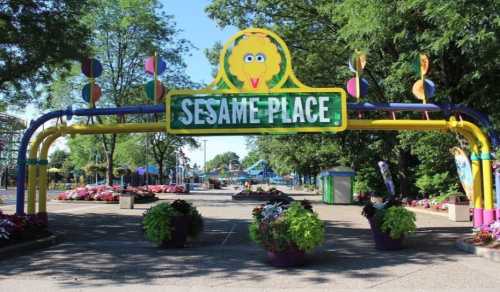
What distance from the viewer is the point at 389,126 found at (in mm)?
13289

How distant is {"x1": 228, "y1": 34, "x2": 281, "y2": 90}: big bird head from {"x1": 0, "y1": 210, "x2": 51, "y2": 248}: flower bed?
19.7 ft

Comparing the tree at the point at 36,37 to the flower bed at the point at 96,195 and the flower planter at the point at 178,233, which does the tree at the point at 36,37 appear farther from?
the flower bed at the point at 96,195

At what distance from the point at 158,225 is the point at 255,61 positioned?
4.32m

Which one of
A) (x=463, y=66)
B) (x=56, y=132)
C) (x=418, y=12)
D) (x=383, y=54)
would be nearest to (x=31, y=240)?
(x=56, y=132)

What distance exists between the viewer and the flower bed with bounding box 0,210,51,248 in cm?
1200

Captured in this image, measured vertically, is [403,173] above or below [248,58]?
below

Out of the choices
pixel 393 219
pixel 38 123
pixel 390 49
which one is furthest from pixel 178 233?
pixel 390 49

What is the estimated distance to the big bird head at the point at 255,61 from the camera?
1294 centimetres

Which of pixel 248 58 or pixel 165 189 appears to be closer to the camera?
pixel 248 58

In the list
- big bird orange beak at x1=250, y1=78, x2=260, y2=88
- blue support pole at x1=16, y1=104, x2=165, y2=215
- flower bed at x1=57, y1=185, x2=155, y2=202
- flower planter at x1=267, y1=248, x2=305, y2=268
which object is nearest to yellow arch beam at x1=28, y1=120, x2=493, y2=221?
blue support pole at x1=16, y1=104, x2=165, y2=215

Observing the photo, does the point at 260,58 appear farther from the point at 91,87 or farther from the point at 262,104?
the point at 91,87

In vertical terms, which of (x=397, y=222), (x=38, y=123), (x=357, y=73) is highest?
(x=357, y=73)

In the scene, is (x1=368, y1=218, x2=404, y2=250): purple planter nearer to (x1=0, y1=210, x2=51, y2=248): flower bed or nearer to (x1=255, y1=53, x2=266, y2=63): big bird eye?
(x1=255, y1=53, x2=266, y2=63): big bird eye

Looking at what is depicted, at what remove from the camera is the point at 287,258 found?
10156mm
